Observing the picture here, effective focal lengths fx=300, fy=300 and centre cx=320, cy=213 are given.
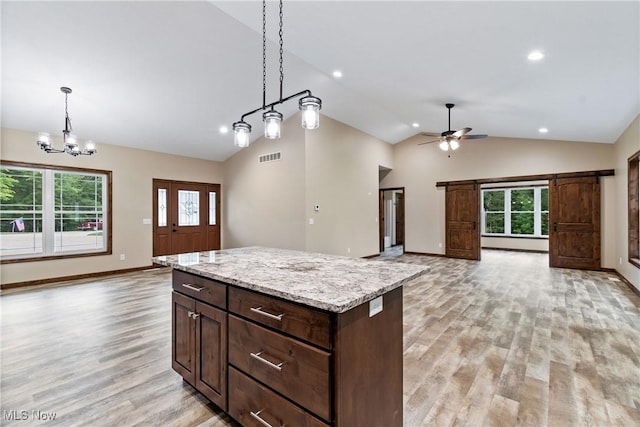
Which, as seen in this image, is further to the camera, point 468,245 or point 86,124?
point 468,245

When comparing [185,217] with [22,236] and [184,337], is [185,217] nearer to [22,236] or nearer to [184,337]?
[22,236]

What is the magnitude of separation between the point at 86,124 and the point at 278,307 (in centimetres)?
614

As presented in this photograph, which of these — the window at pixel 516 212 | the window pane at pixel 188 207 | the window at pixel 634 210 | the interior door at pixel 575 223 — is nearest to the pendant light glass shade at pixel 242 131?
Result: the window pane at pixel 188 207

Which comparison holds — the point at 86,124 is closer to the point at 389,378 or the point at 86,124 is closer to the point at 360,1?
the point at 360,1

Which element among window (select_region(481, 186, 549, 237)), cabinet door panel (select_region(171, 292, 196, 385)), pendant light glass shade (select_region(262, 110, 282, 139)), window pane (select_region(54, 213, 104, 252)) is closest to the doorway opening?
window (select_region(481, 186, 549, 237))

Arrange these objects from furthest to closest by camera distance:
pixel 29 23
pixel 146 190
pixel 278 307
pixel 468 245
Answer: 1. pixel 468 245
2. pixel 146 190
3. pixel 29 23
4. pixel 278 307

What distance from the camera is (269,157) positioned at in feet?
23.4

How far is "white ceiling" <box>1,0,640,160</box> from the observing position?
8.93ft

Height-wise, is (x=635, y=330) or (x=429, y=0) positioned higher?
(x=429, y=0)

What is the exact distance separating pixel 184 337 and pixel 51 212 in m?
5.51

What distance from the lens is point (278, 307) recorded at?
147cm

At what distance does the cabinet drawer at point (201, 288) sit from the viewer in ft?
5.99

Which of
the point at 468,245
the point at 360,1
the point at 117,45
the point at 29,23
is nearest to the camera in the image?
the point at 360,1

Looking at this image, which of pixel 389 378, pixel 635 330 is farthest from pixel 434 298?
pixel 389 378
